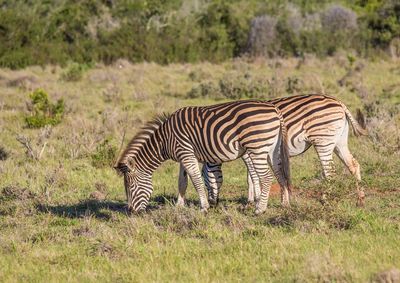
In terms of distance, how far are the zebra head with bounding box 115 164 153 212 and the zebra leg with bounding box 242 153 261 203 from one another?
1355 millimetres

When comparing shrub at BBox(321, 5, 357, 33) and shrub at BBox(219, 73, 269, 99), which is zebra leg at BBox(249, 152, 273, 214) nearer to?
shrub at BBox(219, 73, 269, 99)

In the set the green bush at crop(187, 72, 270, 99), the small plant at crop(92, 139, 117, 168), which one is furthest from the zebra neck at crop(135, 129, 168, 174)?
the green bush at crop(187, 72, 270, 99)

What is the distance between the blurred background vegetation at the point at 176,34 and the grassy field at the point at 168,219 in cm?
1368

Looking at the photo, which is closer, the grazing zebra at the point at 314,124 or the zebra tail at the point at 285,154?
the zebra tail at the point at 285,154

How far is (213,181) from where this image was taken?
10.1m

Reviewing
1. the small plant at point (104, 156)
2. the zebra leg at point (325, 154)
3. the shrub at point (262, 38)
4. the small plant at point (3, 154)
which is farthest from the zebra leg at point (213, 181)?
the shrub at point (262, 38)

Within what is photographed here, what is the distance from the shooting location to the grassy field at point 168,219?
6.74 metres

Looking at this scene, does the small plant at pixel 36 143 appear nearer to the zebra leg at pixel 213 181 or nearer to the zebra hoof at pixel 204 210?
the zebra leg at pixel 213 181

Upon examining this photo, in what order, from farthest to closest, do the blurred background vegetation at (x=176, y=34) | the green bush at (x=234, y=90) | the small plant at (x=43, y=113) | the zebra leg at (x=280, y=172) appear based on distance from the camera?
the blurred background vegetation at (x=176, y=34) → the green bush at (x=234, y=90) → the small plant at (x=43, y=113) → the zebra leg at (x=280, y=172)

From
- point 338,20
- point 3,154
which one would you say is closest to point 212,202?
point 3,154

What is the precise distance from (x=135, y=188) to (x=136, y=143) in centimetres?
66

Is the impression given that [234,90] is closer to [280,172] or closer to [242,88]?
[242,88]

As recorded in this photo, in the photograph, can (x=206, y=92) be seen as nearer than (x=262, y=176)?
No

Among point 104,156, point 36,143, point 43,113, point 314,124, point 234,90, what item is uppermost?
point 314,124
